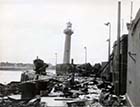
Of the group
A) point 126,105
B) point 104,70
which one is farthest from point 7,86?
point 104,70

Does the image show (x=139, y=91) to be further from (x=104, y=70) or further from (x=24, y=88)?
(x=104, y=70)

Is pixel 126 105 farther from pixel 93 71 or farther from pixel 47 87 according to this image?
pixel 93 71

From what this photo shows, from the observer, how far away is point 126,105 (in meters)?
7.24

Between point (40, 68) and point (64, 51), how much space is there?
1164 cm

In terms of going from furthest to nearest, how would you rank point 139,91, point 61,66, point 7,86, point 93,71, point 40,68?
1. point 61,66
2. point 93,71
3. point 40,68
4. point 7,86
5. point 139,91

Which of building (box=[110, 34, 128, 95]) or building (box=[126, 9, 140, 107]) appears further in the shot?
building (box=[110, 34, 128, 95])

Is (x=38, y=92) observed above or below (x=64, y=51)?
below

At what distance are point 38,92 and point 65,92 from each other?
909mm

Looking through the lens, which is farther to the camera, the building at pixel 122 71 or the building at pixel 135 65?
the building at pixel 122 71

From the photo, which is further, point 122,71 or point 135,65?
point 122,71

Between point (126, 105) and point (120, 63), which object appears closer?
point (126, 105)

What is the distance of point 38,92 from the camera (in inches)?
374

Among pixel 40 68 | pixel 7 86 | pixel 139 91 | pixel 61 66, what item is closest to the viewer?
pixel 139 91

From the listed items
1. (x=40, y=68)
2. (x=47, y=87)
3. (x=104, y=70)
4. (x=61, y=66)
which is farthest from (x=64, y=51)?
(x=47, y=87)
